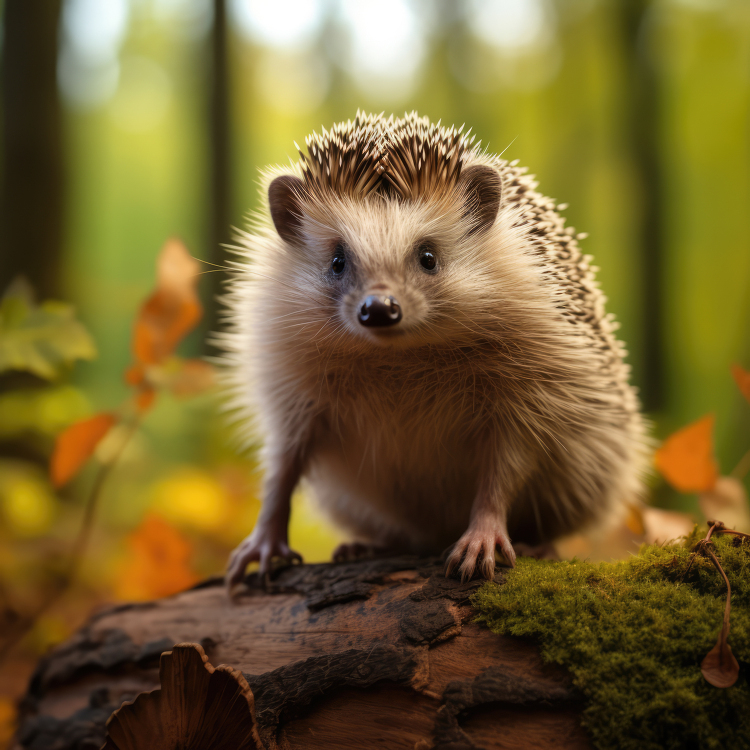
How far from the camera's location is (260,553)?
2.24 metres

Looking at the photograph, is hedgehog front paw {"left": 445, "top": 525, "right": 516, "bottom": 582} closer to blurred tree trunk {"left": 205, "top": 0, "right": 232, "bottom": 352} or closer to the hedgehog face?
the hedgehog face

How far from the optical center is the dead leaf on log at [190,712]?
148 cm

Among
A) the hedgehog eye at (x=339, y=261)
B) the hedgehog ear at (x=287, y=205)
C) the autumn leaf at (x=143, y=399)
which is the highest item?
the hedgehog ear at (x=287, y=205)

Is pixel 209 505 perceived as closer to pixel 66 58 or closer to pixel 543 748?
pixel 543 748

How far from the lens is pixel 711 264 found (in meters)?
5.50

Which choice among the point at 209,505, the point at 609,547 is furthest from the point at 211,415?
the point at 609,547

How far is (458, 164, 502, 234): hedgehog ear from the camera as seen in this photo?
7.06 ft

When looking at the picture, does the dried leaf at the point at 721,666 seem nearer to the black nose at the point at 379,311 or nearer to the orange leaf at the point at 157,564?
the black nose at the point at 379,311

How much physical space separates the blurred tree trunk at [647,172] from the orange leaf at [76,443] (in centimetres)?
484

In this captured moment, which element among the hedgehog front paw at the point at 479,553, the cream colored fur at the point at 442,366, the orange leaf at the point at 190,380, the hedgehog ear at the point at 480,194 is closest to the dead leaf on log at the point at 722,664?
the hedgehog front paw at the point at 479,553

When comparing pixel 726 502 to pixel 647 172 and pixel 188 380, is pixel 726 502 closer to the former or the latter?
pixel 188 380

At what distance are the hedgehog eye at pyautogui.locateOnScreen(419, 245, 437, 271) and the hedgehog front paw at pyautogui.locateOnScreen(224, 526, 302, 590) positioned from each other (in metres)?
1.13

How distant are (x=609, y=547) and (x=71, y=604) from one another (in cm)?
318

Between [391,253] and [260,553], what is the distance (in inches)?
46.7
